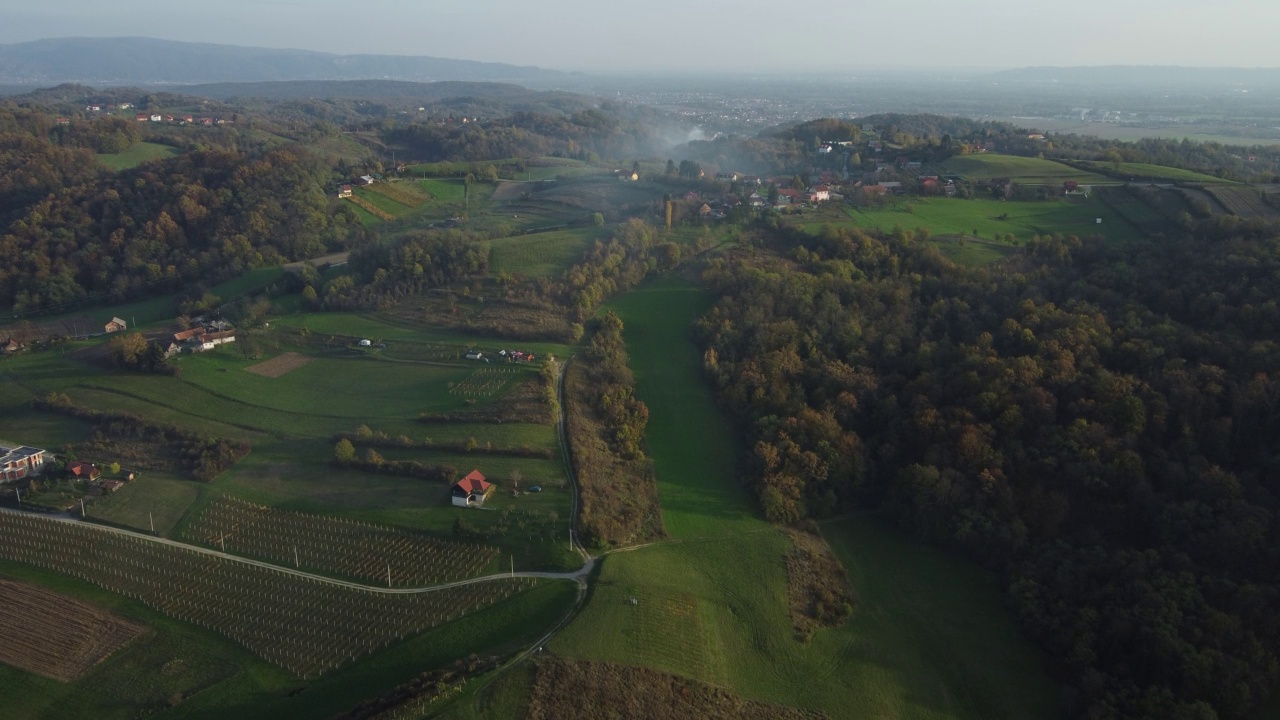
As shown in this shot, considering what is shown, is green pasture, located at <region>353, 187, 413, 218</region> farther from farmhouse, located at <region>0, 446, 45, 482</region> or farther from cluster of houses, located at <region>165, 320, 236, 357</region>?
farmhouse, located at <region>0, 446, 45, 482</region>

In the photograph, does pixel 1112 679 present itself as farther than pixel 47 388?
No

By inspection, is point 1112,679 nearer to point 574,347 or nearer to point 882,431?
point 882,431

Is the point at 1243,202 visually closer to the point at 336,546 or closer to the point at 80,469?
the point at 336,546

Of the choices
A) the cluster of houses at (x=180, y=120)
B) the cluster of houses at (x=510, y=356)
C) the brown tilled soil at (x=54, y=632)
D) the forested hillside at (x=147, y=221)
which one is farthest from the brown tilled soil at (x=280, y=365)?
the cluster of houses at (x=180, y=120)

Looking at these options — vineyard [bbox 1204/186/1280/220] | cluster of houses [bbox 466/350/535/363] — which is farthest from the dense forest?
cluster of houses [bbox 466/350/535/363]

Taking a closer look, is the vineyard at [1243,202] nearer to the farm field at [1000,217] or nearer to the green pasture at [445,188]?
the farm field at [1000,217]

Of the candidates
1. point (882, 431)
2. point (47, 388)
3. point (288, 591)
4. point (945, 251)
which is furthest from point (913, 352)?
point (47, 388)
